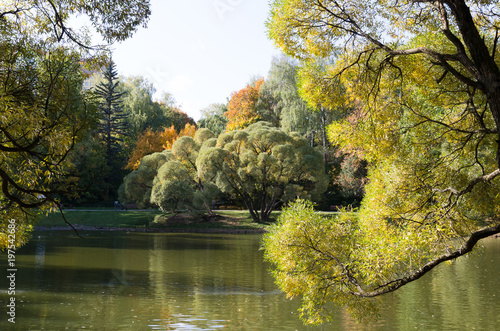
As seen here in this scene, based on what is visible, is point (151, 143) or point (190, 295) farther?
point (151, 143)

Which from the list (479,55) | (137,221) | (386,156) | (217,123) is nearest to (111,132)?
(217,123)

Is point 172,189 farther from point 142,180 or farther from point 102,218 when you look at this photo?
point 102,218

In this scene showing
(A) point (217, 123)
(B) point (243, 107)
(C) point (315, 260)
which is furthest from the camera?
(A) point (217, 123)

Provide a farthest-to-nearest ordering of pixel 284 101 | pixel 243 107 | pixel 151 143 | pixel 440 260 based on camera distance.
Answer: pixel 243 107, pixel 151 143, pixel 284 101, pixel 440 260

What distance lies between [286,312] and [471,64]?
7320mm

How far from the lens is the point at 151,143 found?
142ft

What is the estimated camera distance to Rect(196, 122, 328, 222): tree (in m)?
31.3

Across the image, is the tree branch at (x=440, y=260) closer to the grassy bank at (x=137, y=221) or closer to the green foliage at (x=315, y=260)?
the green foliage at (x=315, y=260)

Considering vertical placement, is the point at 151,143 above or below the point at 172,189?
above

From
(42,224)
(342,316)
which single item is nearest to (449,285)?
(342,316)

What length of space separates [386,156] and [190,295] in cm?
715

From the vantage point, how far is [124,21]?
6590 millimetres

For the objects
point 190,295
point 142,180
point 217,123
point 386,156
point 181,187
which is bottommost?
point 190,295

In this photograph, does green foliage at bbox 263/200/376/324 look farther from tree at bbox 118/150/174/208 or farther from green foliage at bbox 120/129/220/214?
tree at bbox 118/150/174/208
